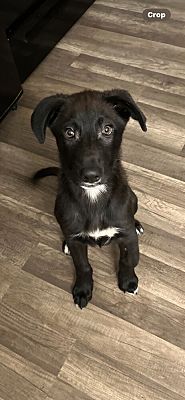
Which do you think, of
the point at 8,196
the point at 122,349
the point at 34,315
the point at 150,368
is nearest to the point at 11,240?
the point at 8,196

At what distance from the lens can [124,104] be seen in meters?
1.30

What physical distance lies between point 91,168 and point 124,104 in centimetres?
24

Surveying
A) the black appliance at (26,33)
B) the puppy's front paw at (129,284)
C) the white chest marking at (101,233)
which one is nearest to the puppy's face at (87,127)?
the white chest marking at (101,233)

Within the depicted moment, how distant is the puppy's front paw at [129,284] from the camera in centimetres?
171

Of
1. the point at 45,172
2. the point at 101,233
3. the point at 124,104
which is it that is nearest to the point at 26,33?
the point at 45,172

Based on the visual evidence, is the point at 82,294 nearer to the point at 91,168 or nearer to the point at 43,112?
the point at 91,168

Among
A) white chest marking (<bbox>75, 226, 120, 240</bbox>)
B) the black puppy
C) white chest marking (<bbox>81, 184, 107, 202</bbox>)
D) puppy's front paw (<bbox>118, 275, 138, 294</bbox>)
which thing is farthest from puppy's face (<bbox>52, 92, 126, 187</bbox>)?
puppy's front paw (<bbox>118, 275, 138, 294</bbox>)

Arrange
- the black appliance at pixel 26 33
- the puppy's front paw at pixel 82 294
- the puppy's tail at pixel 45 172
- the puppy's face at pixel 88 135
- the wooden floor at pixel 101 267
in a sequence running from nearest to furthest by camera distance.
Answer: the puppy's face at pixel 88 135 → the wooden floor at pixel 101 267 → the puppy's front paw at pixel 82 294 → the puppy's tail at pixel 45 172 → the black appliance at pixel 26 33

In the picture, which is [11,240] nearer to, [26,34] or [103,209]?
[103,209]

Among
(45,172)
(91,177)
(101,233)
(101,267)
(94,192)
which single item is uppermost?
(91,177)

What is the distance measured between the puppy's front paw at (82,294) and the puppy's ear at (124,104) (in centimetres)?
74

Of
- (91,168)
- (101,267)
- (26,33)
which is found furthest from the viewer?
(26,33)

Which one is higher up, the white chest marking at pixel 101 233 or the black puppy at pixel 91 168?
the black puppy at pixel 91 168

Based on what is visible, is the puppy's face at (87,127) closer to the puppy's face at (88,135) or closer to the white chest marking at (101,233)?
the puppy's face at (88,135)
